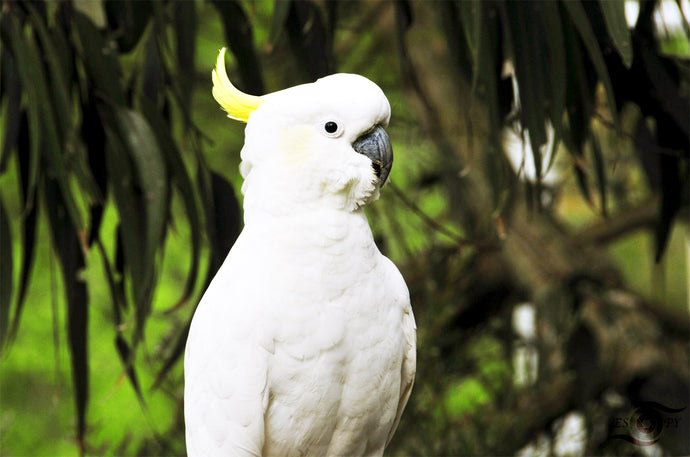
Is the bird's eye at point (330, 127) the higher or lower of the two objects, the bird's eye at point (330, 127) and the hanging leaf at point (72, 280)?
the higher

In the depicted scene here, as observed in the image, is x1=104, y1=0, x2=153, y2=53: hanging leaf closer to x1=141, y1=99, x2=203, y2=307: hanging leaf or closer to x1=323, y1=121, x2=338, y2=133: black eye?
x1=141, y1=99, x2=203, y2=307: hanging leaf

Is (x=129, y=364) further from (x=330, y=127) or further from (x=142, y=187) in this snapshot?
(x=330, y=127)

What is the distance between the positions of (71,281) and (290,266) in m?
0.83

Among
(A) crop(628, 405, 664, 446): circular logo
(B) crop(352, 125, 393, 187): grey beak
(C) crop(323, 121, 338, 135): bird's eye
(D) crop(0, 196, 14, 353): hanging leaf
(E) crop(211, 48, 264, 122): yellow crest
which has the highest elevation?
(E) crop(211, 48, 264, 122): yellow crest

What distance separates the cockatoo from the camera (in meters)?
0.97

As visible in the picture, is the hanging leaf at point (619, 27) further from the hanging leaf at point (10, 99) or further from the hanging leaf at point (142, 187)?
the hanging leaf at point (10, 99)

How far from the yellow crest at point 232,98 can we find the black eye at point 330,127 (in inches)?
4.7

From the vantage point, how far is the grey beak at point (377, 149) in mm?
975

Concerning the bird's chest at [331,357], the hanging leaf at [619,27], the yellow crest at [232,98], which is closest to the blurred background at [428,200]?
the hanging leaf at [619,27]

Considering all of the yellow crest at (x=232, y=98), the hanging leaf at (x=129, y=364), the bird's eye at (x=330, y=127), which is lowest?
the hanging leaf at (x=129, y=364)

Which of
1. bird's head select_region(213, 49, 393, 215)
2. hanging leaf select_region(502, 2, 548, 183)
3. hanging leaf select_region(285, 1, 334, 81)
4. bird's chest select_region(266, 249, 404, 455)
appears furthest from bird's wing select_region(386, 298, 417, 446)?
hanging leaf select_region(285, 1, 334, 81)

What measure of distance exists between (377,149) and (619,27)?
1.81 ft

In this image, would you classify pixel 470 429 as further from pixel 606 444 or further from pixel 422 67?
pixel 422 67

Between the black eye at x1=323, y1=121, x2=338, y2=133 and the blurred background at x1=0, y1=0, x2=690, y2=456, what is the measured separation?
1.46 feet
